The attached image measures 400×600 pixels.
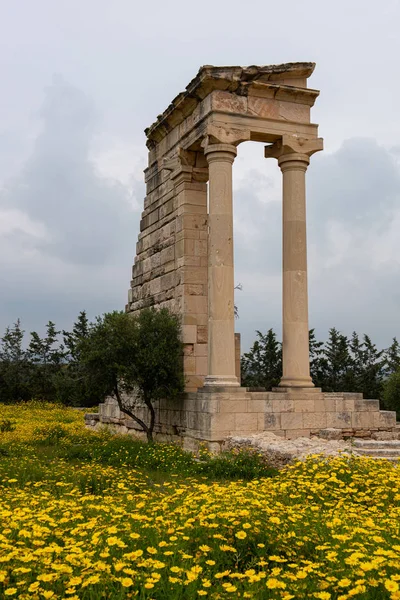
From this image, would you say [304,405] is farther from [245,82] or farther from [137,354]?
[245,82]

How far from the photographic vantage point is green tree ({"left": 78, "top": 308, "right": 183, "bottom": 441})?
58.6 feet

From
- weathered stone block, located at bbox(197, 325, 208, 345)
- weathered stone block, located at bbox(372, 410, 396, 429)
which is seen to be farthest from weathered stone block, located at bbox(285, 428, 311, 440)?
weathered stone block, located at bbox(197, 325, 208, 345)

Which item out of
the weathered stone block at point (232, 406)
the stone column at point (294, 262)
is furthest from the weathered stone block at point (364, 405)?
the weathered stone block at point (232, 406)

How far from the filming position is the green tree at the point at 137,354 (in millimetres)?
17875

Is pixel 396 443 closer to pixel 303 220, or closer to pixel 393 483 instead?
pixel 393 483

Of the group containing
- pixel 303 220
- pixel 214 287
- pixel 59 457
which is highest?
pixel 303 220

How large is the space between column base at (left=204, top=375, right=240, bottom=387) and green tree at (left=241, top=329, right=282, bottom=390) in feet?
63.0

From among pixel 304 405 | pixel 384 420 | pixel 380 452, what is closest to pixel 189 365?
pixel 304 405

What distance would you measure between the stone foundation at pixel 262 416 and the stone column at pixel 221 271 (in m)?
0.65

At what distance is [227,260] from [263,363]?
810 inches

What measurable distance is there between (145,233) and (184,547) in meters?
17.4

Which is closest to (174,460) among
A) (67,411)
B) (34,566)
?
(34,566)

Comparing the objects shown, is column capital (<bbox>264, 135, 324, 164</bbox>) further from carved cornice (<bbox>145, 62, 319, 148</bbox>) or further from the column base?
the column base

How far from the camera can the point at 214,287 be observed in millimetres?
17172
